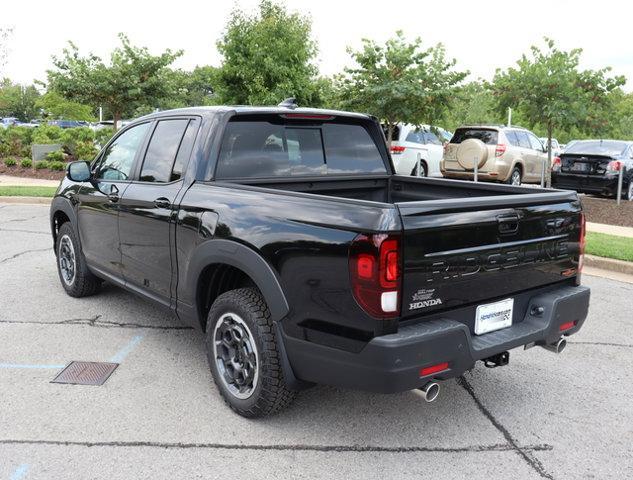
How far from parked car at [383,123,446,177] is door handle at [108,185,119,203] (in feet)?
40.1

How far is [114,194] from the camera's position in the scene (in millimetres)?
4824

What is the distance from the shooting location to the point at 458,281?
307cm

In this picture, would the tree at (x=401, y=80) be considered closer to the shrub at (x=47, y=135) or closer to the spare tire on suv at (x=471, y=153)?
the spare tire on suv at (x=471, y=153)

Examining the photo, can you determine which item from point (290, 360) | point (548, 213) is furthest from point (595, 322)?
point (290, 360)

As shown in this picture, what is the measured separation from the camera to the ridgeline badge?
291 centimetres

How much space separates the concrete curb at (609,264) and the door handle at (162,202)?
608cm

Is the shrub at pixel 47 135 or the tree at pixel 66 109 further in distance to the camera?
the tree at pixel 66 109

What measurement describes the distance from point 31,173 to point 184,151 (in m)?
16.8

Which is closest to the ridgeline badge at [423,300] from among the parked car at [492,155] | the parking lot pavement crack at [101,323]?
the parking lot pavement crack at [101,323]

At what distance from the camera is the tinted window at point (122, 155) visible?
4.88 m

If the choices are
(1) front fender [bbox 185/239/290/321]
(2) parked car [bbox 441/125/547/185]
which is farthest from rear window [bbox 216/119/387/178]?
(2) parked car [bbox 441/125/547/185]

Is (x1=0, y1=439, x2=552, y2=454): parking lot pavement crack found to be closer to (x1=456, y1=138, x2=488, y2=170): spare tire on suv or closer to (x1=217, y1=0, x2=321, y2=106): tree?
(x1=456, y1=138, x2=488, y2=170): spare tire on suv

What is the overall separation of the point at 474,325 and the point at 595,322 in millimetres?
2974

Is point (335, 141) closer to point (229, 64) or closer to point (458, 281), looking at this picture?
point (458, 281)
